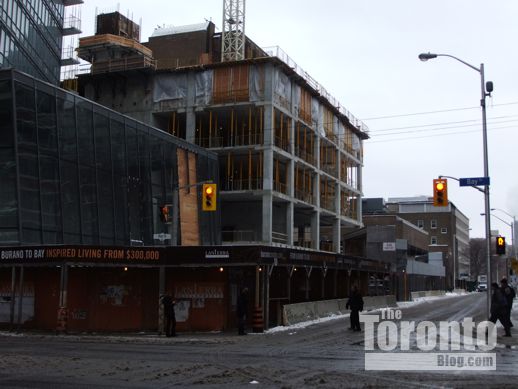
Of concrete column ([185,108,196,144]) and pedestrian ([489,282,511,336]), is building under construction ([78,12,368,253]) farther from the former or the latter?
pedestrian ([489,282,511,336])

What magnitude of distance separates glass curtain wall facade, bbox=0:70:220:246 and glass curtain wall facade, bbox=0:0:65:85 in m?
12.5

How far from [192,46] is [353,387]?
5719cm

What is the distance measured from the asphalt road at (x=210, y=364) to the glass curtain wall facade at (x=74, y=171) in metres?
9.68

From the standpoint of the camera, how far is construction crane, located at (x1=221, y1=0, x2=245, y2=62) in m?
64.4

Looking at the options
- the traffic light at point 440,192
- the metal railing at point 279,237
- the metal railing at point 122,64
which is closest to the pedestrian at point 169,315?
the traffic light at point 440,192

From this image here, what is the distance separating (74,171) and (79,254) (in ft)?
40.9

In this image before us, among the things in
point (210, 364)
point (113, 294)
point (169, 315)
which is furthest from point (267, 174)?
point (210, 364)

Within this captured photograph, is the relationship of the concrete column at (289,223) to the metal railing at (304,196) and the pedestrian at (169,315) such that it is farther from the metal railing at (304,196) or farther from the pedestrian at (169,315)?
the pedestrian at (169,315)


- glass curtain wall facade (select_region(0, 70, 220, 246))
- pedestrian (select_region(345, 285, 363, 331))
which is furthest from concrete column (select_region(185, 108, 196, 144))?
pedestrian (select_region(345, 285, 363, 331))

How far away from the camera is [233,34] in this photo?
66938 mm

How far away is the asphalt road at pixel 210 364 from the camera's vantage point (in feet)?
38.8

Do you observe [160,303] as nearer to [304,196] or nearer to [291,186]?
[291,186]

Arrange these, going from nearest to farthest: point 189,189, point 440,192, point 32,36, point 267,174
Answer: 1. point 440,192
2. point 189,189
3. point 32,36
4. point 267,174

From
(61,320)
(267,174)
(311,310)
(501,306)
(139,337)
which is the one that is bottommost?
(139,337)
